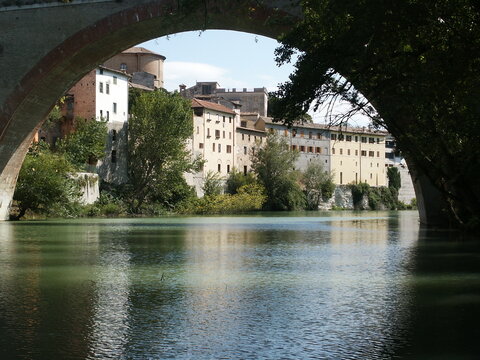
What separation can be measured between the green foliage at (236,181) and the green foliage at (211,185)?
1995 millimetres

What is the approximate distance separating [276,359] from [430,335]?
5.28 ft

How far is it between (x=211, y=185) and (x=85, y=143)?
51.5ft

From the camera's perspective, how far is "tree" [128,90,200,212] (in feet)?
161

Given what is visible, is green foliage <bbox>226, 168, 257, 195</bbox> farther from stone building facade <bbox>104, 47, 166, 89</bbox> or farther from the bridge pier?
the bridge pier

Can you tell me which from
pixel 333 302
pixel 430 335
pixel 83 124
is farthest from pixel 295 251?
pixel 83 124

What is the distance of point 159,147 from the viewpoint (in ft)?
162

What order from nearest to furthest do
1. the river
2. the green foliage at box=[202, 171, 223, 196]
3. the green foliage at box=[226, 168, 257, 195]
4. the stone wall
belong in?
1. the river
2. the stone wall
3. the green foliage at box=[202, 171, 223, 196]
4. the green foliage at box=[226, 168, 257, 195]

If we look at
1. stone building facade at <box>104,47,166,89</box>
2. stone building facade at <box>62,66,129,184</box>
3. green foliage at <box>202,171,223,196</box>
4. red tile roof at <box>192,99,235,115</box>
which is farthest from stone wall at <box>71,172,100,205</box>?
stone building facade at <box>104,47,166,89</box>

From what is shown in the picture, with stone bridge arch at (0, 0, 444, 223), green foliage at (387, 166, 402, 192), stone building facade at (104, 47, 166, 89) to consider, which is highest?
stone building facade at (104, 47, 166, 89)

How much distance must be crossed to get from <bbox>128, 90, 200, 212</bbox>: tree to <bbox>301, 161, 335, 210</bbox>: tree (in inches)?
929

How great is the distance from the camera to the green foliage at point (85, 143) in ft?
149

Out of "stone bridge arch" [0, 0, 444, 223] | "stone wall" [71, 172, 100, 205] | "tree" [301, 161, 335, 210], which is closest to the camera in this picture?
"stone bridge arch" [0, 0, 444, 223]

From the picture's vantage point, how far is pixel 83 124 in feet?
162

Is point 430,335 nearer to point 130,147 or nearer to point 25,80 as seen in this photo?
point 25,80
